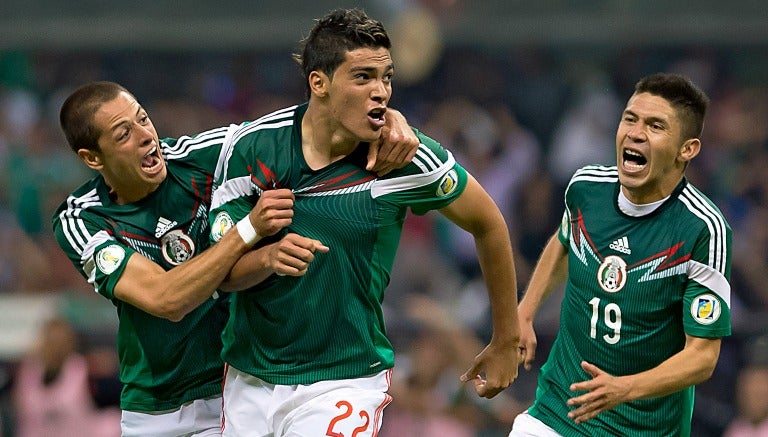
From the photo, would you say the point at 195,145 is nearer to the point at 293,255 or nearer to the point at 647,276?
the point at 293,255

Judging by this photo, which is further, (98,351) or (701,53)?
(701,53)

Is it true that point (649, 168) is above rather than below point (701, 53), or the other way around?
above

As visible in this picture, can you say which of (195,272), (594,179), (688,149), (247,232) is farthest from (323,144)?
(688,149)

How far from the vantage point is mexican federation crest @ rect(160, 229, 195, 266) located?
4855 millimetres

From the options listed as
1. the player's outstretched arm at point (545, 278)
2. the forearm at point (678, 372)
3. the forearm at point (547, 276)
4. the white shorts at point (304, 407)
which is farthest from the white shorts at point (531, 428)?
the white shorts at point (304, 407)

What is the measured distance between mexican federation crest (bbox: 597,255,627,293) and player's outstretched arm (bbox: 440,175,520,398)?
0.38m

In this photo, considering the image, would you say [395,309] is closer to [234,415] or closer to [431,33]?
[431,33]

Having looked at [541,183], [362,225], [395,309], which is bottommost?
[395,309]

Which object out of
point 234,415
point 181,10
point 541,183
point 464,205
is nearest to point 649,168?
point 464,205

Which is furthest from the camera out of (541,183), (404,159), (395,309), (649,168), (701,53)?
(701,53)

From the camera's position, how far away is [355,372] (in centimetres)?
449

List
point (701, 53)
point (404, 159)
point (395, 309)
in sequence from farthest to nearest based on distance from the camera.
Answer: point (701, 53), point (395, 309), point (404, 159)

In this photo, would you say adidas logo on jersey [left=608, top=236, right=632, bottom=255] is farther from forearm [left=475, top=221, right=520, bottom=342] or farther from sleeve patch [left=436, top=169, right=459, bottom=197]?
sleeve patch [left=436, top=169, right=459, bottom=197]

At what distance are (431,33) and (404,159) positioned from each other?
723cm
